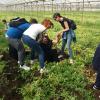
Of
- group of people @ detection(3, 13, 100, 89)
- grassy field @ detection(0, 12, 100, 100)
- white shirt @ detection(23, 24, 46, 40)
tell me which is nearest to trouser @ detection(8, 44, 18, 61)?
grassy field @ detection(0, 12, 100, 100)

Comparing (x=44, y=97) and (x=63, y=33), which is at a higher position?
(x=63, y=33)

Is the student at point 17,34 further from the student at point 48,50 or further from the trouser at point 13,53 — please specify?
the trouser at point 13,53

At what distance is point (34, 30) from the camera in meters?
10.2

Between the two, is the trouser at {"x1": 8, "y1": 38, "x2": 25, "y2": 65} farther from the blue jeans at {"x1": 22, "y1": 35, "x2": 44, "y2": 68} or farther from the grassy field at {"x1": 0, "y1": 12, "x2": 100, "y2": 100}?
the blue jeans at {"x1": 22, "y1": 35, "x2": 44, "y2": 68}

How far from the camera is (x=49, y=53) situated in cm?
1173

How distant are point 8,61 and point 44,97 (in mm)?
2895

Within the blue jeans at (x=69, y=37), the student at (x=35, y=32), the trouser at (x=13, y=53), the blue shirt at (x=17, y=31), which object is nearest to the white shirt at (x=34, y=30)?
the student at (x=35, y=32)

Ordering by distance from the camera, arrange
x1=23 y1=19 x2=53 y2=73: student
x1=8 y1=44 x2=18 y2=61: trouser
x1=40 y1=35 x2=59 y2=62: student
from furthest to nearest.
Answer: x1=8 y1=44 x2=18 y2=61: trouser
x1=40 y1=35 x2=59 y2=62: student
x1=23 y1=19 x2=53 y2=73: student

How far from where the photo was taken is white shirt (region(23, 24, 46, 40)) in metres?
10.2

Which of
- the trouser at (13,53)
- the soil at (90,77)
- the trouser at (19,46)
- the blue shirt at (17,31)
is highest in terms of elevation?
the blue shirt at (17,31)

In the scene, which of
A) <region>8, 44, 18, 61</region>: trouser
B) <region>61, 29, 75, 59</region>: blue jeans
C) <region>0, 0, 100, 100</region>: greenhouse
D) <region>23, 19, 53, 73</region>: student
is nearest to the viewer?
<region>0, 0, 100, 100</region>: greenhouse

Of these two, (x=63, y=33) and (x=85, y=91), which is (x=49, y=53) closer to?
(x=63, y=33)

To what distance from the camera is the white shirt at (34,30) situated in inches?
402

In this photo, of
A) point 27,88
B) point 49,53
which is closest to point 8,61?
point 49,53
